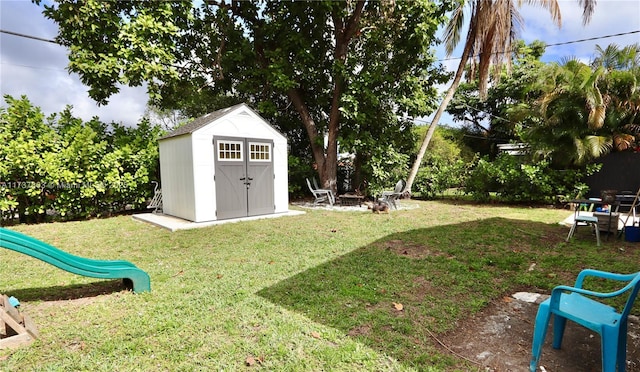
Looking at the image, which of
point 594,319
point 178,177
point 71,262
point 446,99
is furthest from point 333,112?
point 594,319

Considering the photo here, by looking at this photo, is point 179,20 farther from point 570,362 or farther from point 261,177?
point 570,362

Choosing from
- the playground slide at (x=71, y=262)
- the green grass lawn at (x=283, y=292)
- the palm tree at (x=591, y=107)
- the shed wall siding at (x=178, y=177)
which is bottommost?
the green grass lawn at (x=283, y=292)

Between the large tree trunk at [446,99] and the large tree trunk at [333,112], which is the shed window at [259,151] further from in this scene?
the large tree trunk at [446,99]

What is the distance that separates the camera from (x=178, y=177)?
8.51 metres

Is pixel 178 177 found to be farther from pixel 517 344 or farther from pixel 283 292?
pixel 517 344

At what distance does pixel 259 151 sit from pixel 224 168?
1242 millimetres

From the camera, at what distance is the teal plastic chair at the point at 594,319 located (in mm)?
1934

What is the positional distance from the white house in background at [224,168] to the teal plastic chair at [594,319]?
7.44 metres

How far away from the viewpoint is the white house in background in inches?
314

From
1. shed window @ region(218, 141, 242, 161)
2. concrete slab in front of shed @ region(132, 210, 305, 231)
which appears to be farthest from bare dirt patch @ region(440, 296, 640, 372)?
shed window @ region(218, 141, 242, 161)

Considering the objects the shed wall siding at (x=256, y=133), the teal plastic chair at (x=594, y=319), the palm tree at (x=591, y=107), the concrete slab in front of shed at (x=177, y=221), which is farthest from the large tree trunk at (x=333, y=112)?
the teal plastic chair at (x=594, y=319)

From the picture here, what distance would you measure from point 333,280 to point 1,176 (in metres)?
8.89

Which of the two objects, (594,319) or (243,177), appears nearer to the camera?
(594,319)

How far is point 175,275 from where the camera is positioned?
427 centimetres
